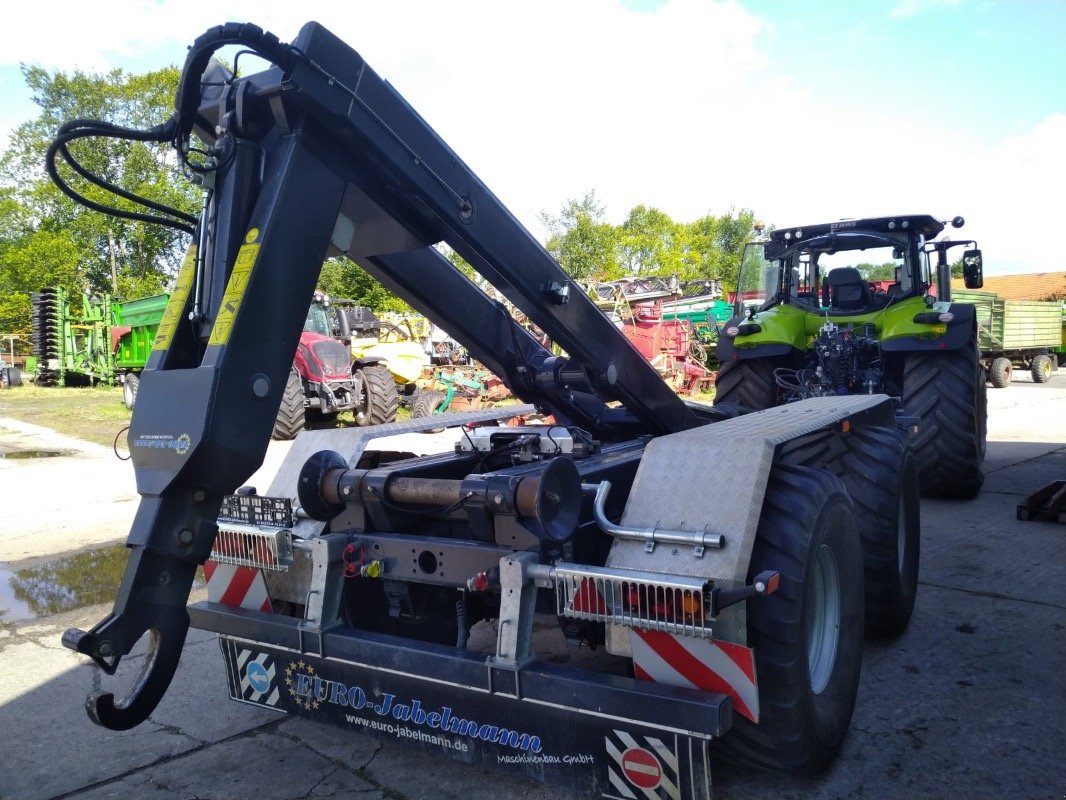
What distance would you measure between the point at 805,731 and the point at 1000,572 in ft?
11.1

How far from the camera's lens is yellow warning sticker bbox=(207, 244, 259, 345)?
7.67 ft

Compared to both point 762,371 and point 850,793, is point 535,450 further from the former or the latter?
point 762,371

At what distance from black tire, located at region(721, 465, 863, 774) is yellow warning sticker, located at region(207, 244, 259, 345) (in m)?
1.72

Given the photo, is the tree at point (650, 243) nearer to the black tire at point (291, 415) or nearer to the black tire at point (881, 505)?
the black tire at point (291, 415)

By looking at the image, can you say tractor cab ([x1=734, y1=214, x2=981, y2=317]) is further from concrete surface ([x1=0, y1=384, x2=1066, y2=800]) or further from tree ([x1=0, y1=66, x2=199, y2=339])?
tree ([x1=0, y1=66, x2=199, y2=339])

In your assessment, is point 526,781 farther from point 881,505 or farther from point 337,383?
point 337,383

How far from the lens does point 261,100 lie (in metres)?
2.49

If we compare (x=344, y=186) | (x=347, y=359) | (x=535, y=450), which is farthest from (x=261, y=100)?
(x=347, y=359)

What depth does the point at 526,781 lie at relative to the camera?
9.64 feet

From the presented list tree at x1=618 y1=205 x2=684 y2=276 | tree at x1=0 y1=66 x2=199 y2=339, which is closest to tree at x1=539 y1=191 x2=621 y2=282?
tree at x1=618 y1=205 x2=684 y2=276

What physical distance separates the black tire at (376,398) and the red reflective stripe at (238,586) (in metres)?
10.7

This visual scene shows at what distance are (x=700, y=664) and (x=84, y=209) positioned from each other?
4929 cm

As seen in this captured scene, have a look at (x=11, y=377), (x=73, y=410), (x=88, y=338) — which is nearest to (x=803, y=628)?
(x=73, y=410)

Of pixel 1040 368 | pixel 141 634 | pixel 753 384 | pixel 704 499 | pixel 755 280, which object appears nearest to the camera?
pixel 141 634
